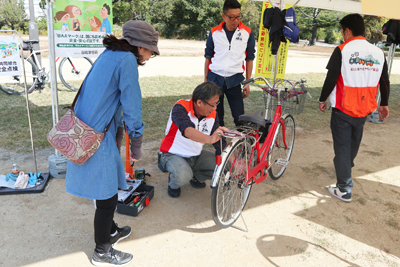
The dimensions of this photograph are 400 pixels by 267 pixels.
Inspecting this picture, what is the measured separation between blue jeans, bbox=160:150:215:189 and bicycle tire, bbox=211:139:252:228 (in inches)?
16.5

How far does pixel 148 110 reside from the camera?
20.3 feet

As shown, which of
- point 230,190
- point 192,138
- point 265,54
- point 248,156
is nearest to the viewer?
point 192,138

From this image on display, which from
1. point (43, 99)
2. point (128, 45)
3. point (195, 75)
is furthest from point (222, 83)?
point (195, 75)

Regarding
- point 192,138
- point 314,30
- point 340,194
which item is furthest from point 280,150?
point 314,30

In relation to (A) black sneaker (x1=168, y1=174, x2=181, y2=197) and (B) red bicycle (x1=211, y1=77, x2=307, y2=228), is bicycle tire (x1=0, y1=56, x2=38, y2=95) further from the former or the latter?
(B) red bicycle (x1=211, y1=77, x2=307, y2=228)

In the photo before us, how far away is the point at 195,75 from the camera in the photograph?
33.6 ft

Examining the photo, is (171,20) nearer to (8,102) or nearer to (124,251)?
(8,102)

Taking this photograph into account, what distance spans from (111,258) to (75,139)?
0.95 meters

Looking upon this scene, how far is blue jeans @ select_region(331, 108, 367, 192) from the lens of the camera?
3.27 meters

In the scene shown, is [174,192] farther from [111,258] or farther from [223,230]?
[111,258]

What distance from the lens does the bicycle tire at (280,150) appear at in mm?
3433

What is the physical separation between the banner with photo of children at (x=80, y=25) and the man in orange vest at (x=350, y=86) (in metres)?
2.53

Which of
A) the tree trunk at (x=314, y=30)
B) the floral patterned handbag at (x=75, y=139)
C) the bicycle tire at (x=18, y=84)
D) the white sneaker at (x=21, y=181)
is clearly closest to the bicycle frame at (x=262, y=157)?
the floral patterned handbag at (x=75, y=139)

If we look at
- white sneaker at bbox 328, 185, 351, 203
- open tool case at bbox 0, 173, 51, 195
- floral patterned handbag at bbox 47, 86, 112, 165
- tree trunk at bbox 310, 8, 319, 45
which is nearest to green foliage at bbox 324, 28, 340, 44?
tree trunk at bbox 310, 8, 319, 45
